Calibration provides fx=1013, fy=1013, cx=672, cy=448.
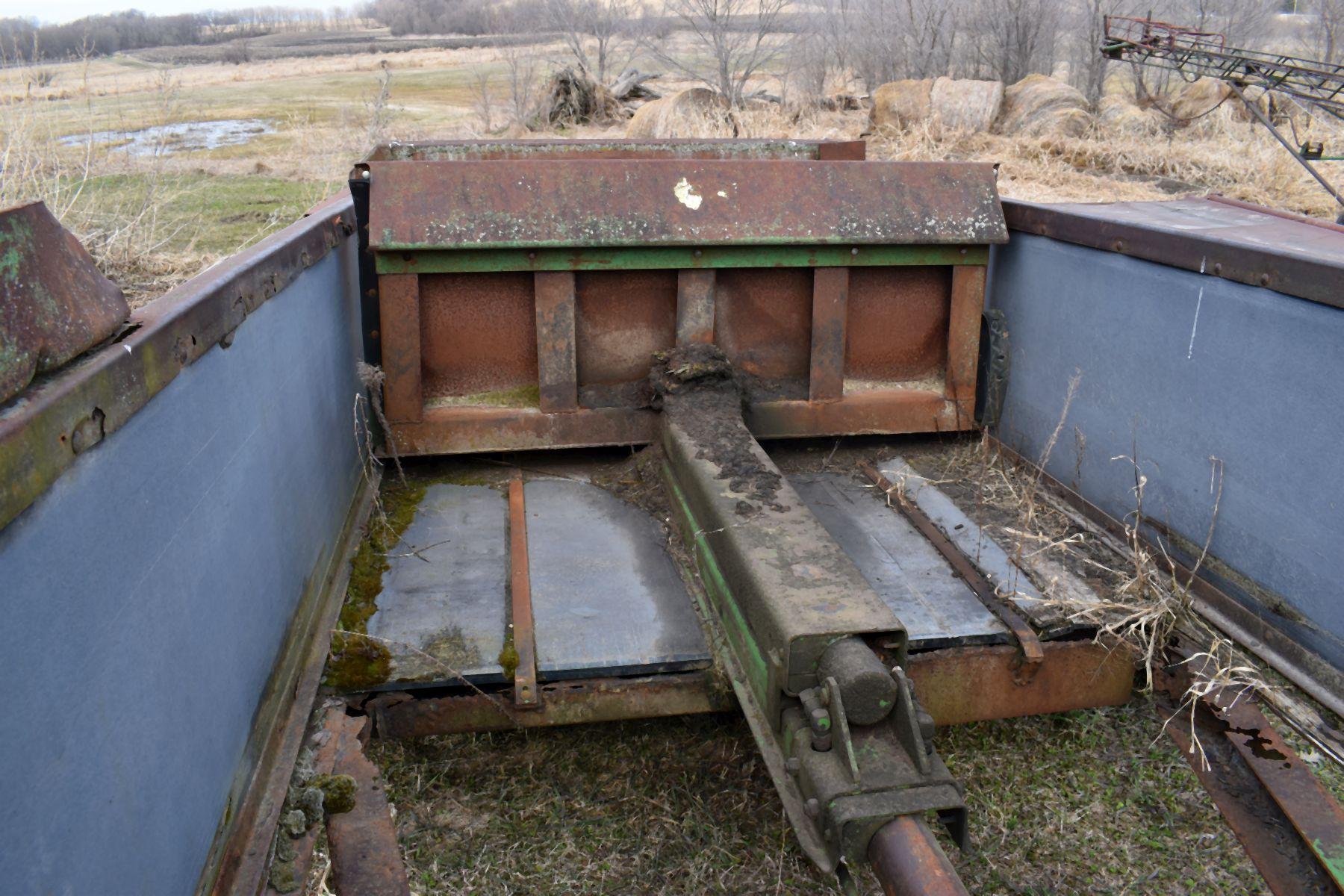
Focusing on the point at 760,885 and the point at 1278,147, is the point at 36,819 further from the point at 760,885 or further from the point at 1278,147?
the point at 1278,147

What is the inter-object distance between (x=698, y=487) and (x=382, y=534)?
1030 mm

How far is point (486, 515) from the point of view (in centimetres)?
336

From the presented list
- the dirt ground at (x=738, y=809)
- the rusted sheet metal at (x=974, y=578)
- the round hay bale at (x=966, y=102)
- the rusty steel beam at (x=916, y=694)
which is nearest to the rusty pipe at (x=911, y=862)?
the dirt ground at (x=738, y=809)

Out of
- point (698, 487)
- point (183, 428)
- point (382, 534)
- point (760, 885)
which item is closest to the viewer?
point (183, 428)

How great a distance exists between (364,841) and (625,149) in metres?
3.24

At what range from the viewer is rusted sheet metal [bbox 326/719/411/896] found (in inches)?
74.4

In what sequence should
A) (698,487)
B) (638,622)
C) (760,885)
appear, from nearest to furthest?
(760,885)
(638,622)
(698,487)

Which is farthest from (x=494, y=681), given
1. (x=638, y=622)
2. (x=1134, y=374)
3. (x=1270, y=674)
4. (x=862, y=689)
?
(x=1134, y=374)

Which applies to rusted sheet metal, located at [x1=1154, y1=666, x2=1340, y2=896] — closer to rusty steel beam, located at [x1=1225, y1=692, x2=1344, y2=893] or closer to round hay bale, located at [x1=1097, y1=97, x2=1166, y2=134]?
rusty steel beam, located at [x1=1225, y1=692, x2=1344, y2=893]

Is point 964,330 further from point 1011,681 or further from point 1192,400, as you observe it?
point 1011,681

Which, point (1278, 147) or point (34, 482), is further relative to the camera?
point (1278, 147)

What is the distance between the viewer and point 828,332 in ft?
12.4

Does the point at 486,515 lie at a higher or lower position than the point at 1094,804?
higher

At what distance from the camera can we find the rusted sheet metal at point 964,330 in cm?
381
